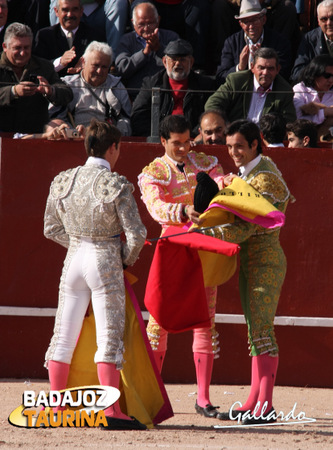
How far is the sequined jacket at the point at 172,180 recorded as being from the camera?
5824 mm

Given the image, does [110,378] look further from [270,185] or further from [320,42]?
[320,42]

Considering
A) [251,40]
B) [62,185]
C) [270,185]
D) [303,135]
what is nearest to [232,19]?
[251,40]

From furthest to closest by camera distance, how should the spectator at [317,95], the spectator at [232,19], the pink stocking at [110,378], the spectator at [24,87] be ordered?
1. the spectator at [232,19]
2. the spectator at [317,95]
3. the spectator at [24,87]
4. the pink stocking at [110,378]

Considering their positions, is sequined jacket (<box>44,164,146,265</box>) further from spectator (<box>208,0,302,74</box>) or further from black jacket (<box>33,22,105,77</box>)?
spectator (<box>208,0,302,74</box>)

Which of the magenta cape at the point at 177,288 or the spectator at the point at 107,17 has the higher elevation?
the spectator at the point at 107,17

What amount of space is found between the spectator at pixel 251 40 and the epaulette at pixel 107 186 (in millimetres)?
3329

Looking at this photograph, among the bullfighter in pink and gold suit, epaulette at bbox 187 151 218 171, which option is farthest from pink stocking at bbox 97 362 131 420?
epaulette at bbox 187 151 218 171

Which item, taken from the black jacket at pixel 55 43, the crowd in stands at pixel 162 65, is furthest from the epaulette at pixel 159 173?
the black jacket at pixel 55 43

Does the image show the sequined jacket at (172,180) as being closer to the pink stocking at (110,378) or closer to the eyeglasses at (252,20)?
the pink stocking at (110,378)

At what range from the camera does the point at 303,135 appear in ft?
23.9

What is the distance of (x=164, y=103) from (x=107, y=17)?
1.98m

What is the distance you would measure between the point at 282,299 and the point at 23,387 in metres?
2.08

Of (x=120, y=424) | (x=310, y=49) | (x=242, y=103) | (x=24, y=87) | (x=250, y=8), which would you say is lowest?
(x=120, y=424)

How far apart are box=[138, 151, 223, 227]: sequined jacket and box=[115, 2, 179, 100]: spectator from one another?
7.26 feet
